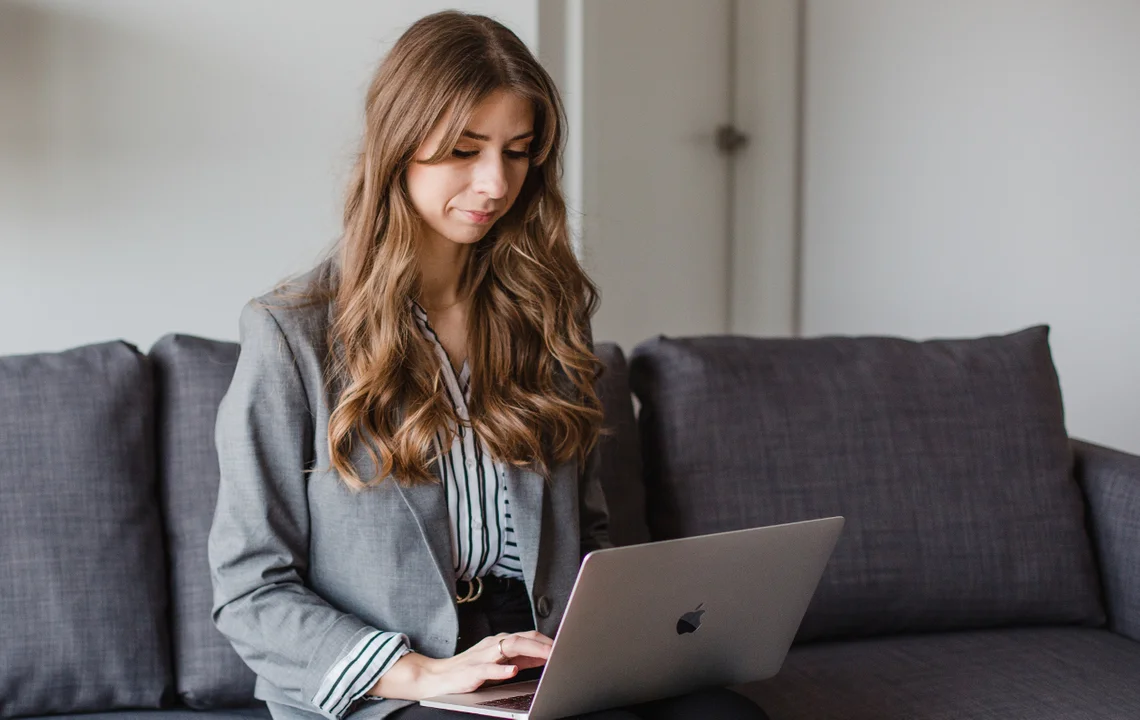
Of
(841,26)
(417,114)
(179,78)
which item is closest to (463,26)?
(417,114)

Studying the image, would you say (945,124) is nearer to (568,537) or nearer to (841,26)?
(841,26)

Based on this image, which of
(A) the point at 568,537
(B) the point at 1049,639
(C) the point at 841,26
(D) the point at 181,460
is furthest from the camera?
(C) the point at 841,26

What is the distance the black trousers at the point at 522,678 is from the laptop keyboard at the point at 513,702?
0.15ft

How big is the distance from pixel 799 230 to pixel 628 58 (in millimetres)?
783

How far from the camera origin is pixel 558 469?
1577 mm

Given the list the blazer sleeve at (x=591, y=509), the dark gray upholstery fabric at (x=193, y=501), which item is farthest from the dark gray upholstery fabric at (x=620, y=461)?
the dark gray upholstery fabric at (x=193, y=501)

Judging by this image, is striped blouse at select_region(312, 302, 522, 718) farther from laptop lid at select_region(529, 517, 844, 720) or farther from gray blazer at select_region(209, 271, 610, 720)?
laptop lid at select_region(529, 517, 844, 720)

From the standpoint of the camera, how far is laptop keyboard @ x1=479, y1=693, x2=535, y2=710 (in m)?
1.22

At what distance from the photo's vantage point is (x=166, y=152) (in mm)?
2117

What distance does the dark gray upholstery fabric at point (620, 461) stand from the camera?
1871mm

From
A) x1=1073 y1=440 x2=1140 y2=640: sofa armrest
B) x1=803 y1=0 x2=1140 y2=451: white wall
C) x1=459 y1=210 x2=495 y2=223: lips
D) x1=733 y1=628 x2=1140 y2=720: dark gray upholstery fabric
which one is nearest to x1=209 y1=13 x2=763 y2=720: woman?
x1=459 y1=210 x2=495 y2=223: lips

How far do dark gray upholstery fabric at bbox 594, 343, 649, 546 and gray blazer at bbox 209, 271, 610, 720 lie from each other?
18.9 inches

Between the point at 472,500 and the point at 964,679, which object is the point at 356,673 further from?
the point at 964,679

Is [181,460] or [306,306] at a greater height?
[306,306]
